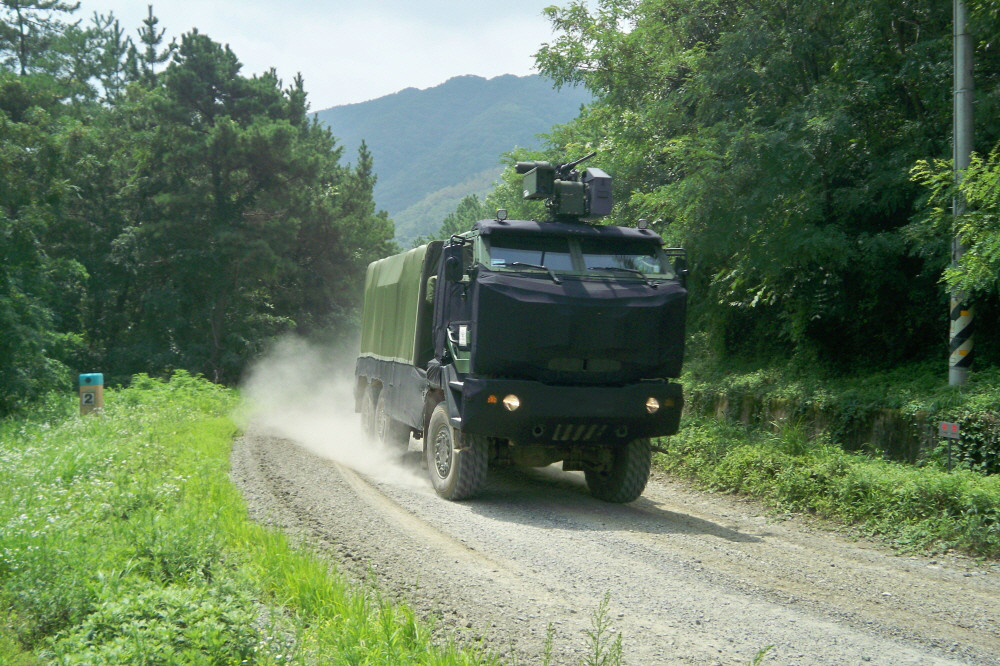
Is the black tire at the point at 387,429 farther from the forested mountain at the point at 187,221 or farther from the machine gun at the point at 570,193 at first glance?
the forested mountain at the point at 187,221

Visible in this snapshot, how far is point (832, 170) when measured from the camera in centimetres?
1299

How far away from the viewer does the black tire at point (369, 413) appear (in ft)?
50.4

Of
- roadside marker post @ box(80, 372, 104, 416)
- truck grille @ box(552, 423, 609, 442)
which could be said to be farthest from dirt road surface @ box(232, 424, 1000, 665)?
roadside marker post @ box(80, 372, 104, 416)

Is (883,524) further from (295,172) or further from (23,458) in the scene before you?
(295,172)

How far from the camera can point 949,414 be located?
32.4 feet

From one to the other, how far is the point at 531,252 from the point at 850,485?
14.9ft

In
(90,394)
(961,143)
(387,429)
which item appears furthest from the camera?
(90,394)

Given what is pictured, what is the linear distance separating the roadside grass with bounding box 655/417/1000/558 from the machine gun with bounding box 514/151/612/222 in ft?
13.3

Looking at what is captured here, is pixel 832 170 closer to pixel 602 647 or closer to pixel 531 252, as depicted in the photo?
pixel 531 252

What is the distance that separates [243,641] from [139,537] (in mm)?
2242

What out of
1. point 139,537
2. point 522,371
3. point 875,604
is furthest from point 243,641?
point 522,371

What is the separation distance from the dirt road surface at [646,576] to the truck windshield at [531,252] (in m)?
2.86

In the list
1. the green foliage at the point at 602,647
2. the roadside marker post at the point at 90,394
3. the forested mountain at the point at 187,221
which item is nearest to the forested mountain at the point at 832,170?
the green foliage at the point at 602,647

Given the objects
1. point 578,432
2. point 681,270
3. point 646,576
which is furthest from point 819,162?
point 646,576
